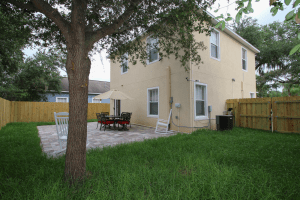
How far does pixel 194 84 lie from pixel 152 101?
2.79m

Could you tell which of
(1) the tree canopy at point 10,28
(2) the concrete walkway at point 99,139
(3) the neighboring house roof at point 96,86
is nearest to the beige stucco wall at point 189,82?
(2) the concrete walkway at point 99,139

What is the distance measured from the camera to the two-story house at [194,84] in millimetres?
7645

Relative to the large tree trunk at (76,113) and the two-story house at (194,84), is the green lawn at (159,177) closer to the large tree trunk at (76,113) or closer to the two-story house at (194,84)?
the large tree trunk at (76,113)

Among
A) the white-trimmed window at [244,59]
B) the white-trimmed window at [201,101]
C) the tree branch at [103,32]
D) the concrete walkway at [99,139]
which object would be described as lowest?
the concrete walkway at [99,139]

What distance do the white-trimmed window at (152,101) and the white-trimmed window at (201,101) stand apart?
2.20 meters

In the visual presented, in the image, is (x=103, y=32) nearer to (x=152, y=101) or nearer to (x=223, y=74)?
(x=152, y=101)

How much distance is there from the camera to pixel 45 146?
16.9ft

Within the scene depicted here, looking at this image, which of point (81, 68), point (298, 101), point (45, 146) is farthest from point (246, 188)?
point (298, 101)

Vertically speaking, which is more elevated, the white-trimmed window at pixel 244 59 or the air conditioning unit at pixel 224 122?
the white-trimmed window at pixel 244 59

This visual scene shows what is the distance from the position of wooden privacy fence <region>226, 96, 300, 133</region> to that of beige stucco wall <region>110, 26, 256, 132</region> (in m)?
0.95

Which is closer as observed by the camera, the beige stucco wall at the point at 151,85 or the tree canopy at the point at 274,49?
the beige stucco wall at the point at 151,85

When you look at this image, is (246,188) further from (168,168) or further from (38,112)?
(38,112)

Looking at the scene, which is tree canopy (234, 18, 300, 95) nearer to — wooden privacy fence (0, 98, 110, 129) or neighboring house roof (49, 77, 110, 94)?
neighboring house roof (49, 77, 110, 94)

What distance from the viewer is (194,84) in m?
7.57
